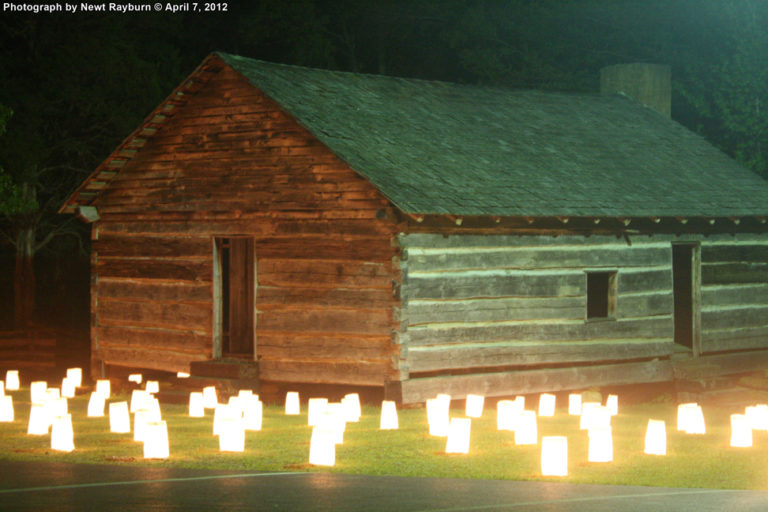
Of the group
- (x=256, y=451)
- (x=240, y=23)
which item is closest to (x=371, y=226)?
(x=256, y=451)

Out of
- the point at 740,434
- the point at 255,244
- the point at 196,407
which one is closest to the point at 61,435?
the point at 196,407

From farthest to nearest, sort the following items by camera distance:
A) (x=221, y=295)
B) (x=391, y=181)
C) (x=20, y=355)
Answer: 1. (x=20, y=355)
2. (x=221, y=295)
3. (x=391, y=181)

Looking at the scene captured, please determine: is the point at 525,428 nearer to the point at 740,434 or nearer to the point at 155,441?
the point at 740,434

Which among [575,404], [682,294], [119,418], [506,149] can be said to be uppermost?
[506,149]

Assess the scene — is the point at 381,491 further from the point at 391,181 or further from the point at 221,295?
the point at 221,295

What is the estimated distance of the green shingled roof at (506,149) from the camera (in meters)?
18.7

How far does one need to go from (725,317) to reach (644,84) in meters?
6.92

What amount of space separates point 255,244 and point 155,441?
6.80m

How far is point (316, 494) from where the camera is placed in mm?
10766

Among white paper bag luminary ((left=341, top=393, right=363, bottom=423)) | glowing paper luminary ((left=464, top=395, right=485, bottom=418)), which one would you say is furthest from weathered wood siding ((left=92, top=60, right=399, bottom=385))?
glowing paper luminary ((left=464, top=395, right=485, bottom=418))

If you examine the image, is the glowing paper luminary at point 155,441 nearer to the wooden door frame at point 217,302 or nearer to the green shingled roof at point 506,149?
the green shingled roof at point 506,149

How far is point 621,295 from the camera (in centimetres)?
2125

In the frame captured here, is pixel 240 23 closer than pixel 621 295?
No

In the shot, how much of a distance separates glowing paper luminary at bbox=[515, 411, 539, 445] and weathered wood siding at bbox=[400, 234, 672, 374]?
12.6ft
